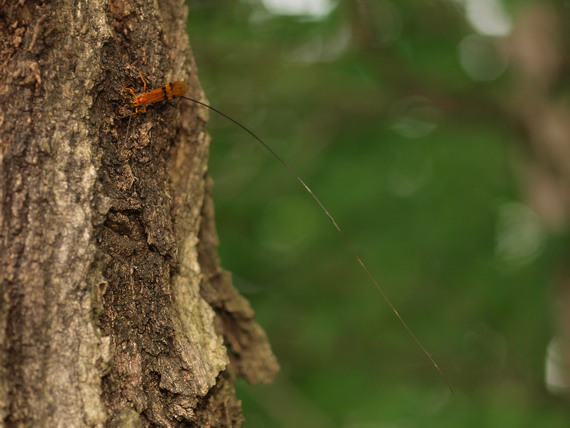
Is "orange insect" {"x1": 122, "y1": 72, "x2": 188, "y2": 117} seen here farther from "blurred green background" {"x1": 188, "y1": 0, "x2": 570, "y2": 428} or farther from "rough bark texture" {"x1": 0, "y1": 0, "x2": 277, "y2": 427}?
"blurred green background" {"x1": 188, "y1": 0, "x2": 570, "y2": 428}

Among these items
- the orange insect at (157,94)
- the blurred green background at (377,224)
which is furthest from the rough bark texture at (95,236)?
the blurred green background at (377,224)

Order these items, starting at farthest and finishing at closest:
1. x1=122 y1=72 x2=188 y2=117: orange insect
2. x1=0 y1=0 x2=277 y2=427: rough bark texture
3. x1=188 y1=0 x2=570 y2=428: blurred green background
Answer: x1=188 y1=0 x2=570 y2=428: blurred green background, x1=122 y1=72 x2=188 y2=117: orange insect, x1=0 y1=0 x2=277 y2=427: rough bark texture

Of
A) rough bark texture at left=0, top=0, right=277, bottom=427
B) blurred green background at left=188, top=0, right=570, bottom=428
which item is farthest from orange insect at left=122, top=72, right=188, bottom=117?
blurred green background at left=188, top=0, right=570, bottom=428

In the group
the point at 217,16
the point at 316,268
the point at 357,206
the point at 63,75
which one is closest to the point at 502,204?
the point at 357,206

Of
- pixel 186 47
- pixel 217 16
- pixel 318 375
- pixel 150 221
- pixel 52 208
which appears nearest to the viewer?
pixel 52 208

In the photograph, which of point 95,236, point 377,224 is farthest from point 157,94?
point 377,224

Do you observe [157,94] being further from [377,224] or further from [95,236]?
[377,224]

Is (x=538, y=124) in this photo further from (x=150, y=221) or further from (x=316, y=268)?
(x=150, y=221)
